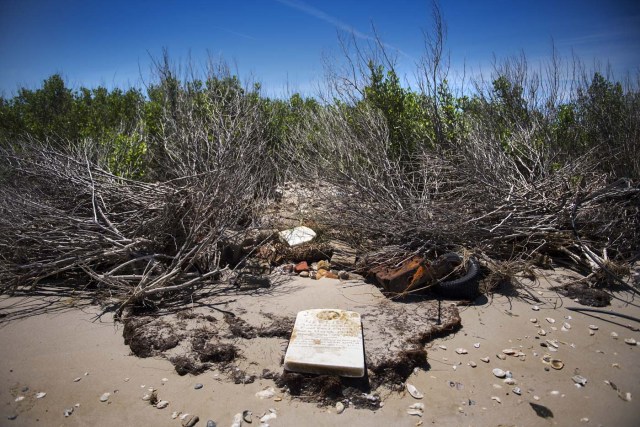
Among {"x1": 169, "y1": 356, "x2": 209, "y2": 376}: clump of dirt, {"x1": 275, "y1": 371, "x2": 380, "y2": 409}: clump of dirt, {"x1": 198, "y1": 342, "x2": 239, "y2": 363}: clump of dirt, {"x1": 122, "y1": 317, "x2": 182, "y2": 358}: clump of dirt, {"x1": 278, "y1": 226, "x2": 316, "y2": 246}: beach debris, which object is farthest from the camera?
{"x1": 278, "y1": 226, "x2": 316, "y2": 246}: beach debris

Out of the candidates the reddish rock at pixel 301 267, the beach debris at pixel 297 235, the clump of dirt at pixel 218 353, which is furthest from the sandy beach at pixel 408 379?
the beach debris at pixel 297 235

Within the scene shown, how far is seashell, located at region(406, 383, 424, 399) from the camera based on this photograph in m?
2.53

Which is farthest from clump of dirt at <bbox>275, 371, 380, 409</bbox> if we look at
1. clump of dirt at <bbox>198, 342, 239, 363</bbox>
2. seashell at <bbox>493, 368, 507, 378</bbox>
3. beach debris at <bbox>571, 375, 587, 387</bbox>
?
beach debris at <bbox>571, 375, 587, 387</bbox>

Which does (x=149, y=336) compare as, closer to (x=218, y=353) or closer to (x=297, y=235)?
(x=218, y=353)

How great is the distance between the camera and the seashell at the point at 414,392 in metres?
2.53

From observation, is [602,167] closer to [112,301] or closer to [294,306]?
[294,306]

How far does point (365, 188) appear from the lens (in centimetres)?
579

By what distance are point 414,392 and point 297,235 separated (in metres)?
3.29

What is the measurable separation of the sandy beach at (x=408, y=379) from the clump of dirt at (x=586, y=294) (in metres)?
0.10

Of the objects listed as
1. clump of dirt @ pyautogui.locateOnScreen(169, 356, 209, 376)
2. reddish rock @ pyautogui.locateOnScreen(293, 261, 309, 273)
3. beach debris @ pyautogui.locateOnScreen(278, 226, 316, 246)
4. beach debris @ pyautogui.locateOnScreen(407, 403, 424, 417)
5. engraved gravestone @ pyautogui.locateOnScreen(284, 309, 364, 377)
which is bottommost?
beach debris @ pyautogui.locateOnScreen(407, 403, 424, 417)

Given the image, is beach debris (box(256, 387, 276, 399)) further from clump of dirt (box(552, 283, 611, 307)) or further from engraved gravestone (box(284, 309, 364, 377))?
clump of dirt (box(552, 283, 611, 307))

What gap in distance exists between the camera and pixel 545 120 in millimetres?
7266

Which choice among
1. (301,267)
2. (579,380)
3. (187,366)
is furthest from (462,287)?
(187,366)

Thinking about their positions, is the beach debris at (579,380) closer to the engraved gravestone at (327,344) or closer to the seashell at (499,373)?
the seashell at (499,373)
